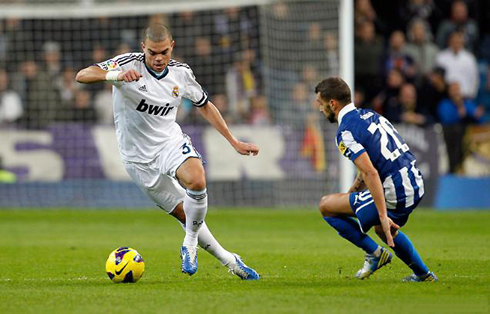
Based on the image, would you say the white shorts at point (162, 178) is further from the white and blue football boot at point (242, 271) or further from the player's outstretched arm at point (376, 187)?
the player's outstretched arm at point (376, 187)

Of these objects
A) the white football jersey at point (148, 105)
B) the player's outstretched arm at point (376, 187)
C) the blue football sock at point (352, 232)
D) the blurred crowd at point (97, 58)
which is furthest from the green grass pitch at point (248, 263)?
the blurred crowd at point (97, 58)

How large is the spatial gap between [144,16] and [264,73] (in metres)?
2.87

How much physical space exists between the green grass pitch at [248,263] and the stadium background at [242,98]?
1924 millimetres

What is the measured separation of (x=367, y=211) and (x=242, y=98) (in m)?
12.5

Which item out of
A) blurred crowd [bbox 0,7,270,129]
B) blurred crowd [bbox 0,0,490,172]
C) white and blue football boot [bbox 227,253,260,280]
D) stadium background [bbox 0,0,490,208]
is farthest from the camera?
blurred crowd [bbox 0,7,270,129]

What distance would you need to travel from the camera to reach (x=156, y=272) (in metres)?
9.05

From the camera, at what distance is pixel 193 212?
8.25 m

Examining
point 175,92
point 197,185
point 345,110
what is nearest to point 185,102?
point 175,92

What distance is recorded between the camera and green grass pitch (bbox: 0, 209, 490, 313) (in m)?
6.61

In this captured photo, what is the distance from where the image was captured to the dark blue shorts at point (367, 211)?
25.3 ft

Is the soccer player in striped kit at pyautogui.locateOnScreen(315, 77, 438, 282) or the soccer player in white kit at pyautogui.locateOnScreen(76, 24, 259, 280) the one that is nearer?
the soccer player in striped kit at pyautogui.locateOnScreen(315, 77, 438, 282)

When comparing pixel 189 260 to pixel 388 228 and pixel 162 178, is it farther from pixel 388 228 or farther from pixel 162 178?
pixel 388 228

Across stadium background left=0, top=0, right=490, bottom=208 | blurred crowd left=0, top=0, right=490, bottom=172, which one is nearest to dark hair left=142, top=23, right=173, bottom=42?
stadium background left=0, top=0, right=490, bottom=208

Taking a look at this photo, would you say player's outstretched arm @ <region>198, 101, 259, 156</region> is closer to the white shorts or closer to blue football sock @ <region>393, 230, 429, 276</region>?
the white shorts
